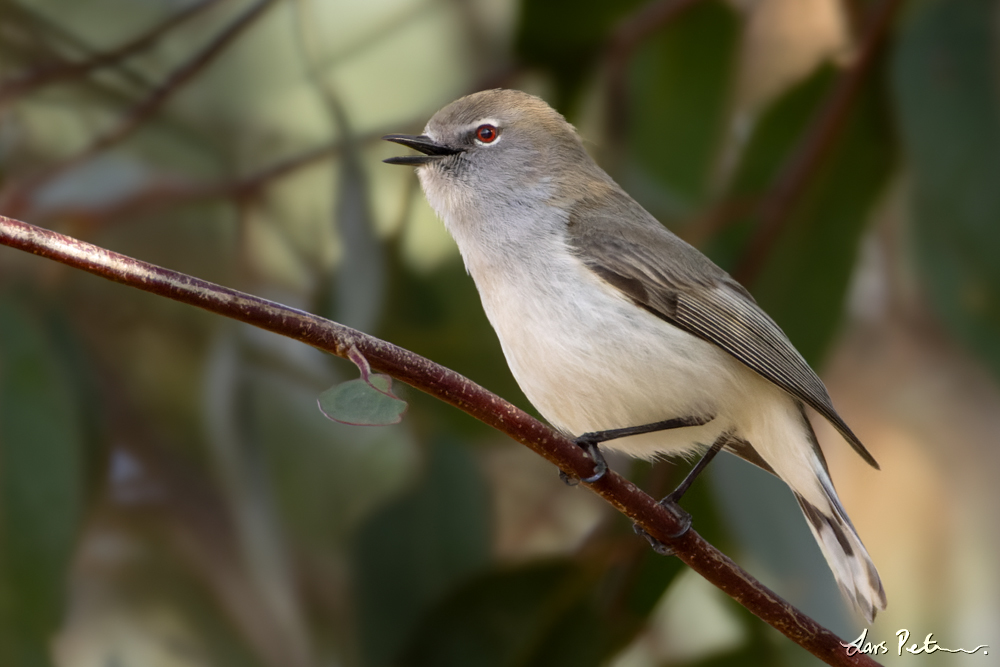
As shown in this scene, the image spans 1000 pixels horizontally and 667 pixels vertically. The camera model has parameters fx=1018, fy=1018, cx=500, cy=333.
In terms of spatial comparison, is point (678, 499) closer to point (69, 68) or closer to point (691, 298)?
point (691, 298)

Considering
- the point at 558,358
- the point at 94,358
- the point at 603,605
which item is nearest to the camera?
the point at 558,358

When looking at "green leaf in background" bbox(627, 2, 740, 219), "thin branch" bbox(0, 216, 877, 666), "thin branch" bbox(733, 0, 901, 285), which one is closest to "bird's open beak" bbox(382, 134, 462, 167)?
"thin branch" bbox(0, 216, 877, 666)

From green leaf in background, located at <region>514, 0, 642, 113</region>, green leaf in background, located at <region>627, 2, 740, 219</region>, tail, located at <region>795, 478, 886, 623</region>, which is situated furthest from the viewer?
green leaf in background, located at <region>627, 2, 740, 219</region>

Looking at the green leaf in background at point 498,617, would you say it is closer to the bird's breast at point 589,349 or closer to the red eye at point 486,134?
the bird's breast at point 589,349

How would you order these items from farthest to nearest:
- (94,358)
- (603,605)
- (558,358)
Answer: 1. (94,358)
2. (603,605)
3. (558,358)

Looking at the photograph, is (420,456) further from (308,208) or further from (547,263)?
(547,263)

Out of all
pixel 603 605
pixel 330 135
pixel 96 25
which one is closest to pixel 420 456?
pixel 603 605

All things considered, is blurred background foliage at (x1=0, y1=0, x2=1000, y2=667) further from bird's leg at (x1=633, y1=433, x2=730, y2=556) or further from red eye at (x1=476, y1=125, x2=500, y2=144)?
red eye at (x1=476, y1=125, x2=500, y2=144)
